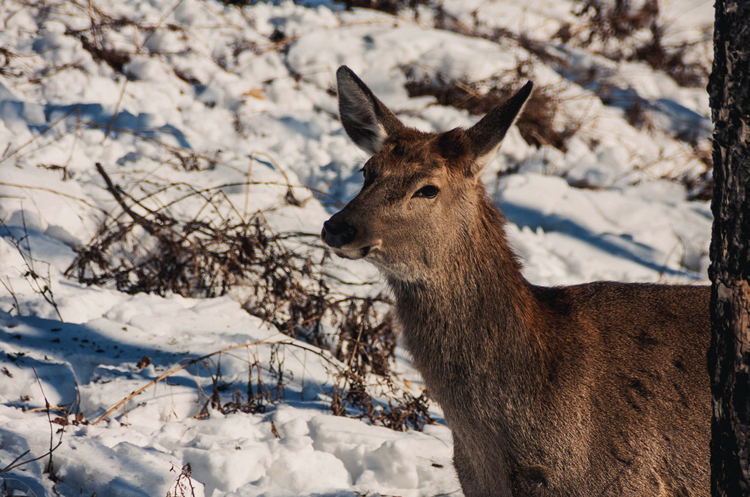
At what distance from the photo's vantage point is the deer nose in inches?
111

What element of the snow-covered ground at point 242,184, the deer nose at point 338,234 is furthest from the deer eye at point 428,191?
the snow-covered ground at point 242,184

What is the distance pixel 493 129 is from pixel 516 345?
92cm

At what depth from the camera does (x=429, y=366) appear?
2.88 meters

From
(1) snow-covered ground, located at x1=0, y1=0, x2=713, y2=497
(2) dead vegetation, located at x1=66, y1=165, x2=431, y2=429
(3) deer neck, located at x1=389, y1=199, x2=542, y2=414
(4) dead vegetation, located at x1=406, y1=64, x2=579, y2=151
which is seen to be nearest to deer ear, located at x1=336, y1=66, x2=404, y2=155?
(3) deer neck, located at x1=389, y1=199, x2=542, y2=414

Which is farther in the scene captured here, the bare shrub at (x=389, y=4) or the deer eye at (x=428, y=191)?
the bare shrub at (x=389, y=4)

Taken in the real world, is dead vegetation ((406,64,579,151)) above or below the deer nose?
above

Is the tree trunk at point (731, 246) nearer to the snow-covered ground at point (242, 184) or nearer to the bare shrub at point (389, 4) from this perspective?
the snow-covered ground at point (242, 184)

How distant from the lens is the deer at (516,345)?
2.71 m

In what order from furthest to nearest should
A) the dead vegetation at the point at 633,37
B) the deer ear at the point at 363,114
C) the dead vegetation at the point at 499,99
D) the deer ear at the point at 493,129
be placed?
the dead vegetation at the point at 633,37 < the dead vegetation at the point at 499,99 < the deer ear at the point at 363,114 < the deer ear at the point at 493,129

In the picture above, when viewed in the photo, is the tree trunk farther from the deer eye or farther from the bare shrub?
the bare shrub

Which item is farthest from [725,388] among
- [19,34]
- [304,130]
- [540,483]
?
[19,34]

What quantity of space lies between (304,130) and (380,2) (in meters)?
3.81

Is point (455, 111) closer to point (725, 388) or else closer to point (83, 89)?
point (83, 89)

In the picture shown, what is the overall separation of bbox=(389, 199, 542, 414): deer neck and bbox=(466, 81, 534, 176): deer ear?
0.29 metres
